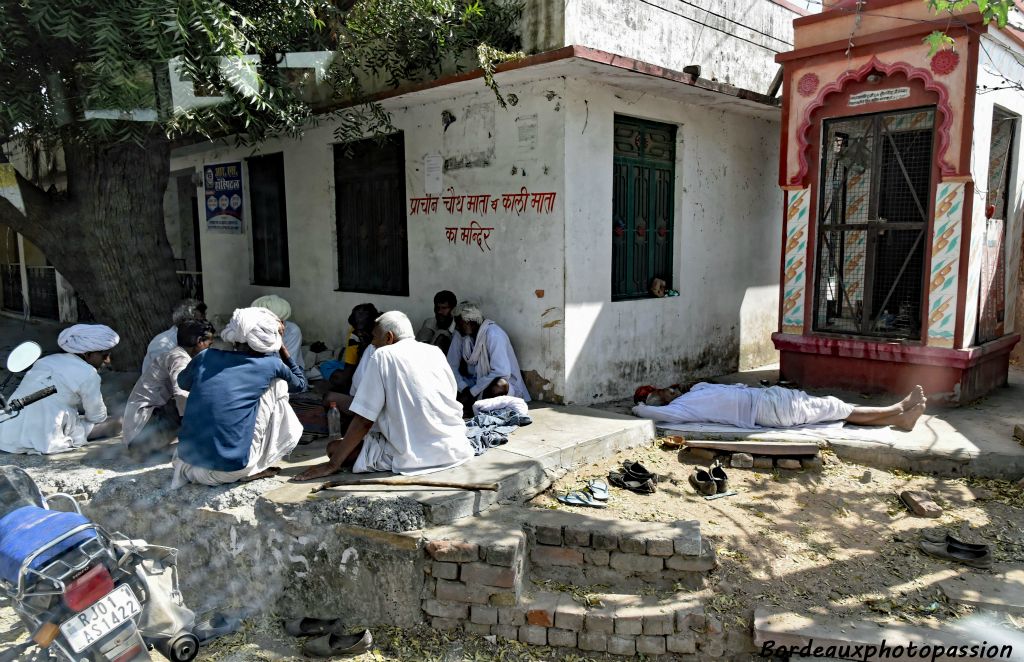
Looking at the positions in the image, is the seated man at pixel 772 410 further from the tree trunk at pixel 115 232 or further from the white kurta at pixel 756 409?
the tree trunk at pixel 115 232

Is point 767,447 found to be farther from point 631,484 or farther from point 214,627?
point 214,627

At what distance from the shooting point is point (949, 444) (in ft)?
16.8

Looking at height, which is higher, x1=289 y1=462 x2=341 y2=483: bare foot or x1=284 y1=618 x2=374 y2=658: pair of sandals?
x1=289 y1=462 x2=341 y2=483: bare foot

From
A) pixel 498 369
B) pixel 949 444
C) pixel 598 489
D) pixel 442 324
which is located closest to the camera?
pixel 598 489

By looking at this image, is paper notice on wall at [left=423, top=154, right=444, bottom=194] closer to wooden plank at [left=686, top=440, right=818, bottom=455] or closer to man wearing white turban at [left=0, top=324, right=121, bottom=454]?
man wearing white turban at [left=0, top=324, right=121, bottom=454]

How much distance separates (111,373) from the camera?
25.3 feet

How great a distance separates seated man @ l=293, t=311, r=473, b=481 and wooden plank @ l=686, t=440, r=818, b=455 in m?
2.01

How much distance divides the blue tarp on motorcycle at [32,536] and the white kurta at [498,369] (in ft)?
10.9

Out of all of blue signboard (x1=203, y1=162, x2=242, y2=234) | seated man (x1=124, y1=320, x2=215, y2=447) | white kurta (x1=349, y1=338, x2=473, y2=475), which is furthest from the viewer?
blue signboard (x1=203, y1=162, x2=242, y2=234)

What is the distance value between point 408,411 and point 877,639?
104 inches

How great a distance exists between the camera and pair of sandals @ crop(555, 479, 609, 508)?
4.34 meters

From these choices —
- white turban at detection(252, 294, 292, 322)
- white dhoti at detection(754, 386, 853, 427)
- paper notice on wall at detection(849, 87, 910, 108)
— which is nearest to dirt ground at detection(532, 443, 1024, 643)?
A: white dhoti at detection(754, 386, 853, 427)

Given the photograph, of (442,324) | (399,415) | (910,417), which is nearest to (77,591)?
(399,415)

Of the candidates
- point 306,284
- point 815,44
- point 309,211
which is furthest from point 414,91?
point 815,44
